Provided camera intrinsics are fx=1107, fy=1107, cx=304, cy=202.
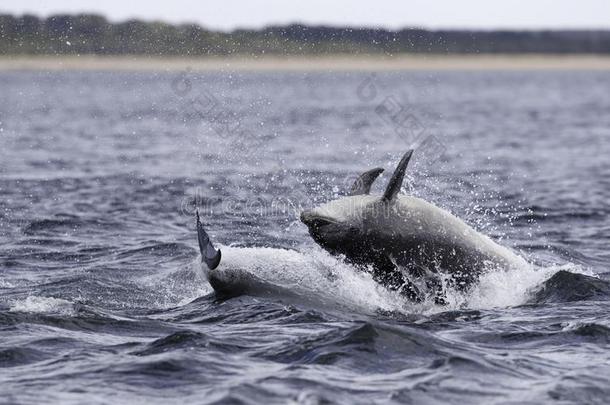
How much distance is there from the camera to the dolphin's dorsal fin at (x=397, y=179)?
13.9m

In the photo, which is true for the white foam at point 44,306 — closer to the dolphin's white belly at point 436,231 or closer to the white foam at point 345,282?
the white foam at point 345,282

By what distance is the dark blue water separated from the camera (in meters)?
11.1

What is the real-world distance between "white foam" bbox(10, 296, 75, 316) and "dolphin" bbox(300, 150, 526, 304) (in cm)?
322

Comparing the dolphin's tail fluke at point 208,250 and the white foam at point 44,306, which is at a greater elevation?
the dolphin's tail fluke at point 208,250

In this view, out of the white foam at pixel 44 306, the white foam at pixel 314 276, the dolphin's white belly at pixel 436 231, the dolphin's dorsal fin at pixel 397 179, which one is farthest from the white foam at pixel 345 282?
the white foam at pixel 44 306

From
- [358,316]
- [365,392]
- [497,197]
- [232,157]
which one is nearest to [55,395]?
[365,392]

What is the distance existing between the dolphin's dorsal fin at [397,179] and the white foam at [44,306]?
4.26 meters

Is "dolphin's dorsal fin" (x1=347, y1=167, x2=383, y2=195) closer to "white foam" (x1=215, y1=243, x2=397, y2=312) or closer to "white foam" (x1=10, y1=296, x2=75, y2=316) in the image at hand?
"white foam" (x1=215, y1=243, x2=397, y2=312)

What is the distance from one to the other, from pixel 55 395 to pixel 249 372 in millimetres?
1971

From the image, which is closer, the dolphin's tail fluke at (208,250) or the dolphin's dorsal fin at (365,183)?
the dolphin's tail fluke at (208,250)

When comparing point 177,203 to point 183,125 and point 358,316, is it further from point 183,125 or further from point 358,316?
point 183,125

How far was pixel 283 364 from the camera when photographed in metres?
11.7

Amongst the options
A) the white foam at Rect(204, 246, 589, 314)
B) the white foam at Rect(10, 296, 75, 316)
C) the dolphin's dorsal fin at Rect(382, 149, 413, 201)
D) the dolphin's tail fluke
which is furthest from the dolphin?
the white foam at Rect(10, 296, 75, 316)

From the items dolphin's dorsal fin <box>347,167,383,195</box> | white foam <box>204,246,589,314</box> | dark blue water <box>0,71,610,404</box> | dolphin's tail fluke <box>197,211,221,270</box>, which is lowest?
dark blue water <box>0,71,610,404</box>
